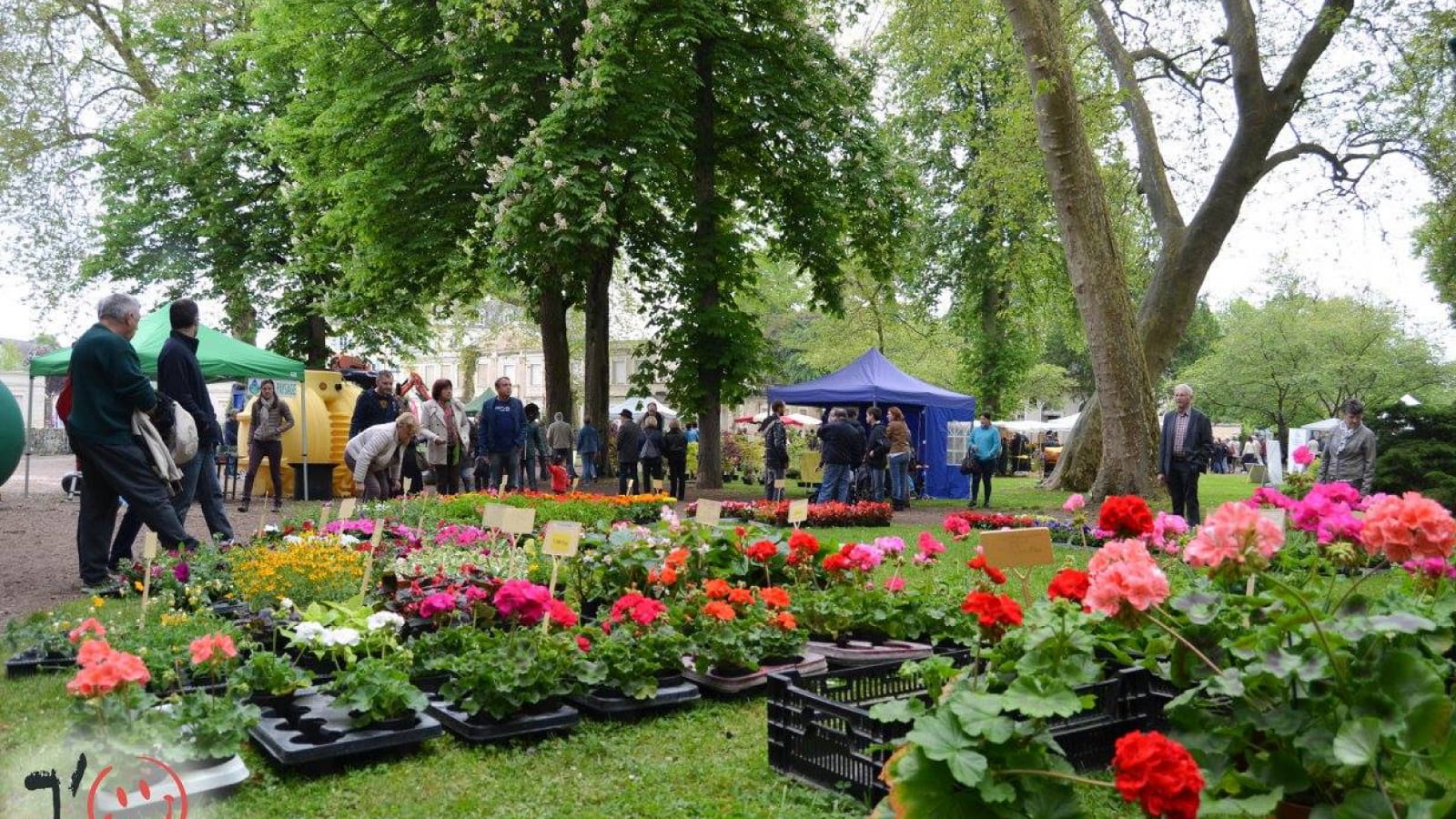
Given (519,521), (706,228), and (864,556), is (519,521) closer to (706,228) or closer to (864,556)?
(864,556)

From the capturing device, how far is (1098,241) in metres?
14.3

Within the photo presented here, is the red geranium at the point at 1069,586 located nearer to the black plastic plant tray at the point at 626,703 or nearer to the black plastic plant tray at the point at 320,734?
the black plastic plant tray at the point at 626,703

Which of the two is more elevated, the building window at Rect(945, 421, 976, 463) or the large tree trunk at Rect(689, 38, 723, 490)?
the large tree trunk at Rect(689, 38, 723, 490)

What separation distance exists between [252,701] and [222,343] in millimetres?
12132

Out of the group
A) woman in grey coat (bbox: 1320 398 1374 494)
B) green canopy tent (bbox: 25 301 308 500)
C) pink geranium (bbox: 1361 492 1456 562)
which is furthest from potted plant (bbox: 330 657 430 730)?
green canopy tent (bbox: 25 301 308 500)

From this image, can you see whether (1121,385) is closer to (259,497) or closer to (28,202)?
(259,497)

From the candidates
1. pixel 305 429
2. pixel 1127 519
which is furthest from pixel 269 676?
pixel 305 429

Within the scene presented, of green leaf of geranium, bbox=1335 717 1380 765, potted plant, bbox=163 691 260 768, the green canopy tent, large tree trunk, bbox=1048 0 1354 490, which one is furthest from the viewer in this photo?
large tree trunk, bbox=1048 0 1354 490

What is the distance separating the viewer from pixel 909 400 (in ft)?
67.6

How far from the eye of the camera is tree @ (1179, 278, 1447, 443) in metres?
46.8

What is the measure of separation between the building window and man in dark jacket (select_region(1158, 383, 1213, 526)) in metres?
10.4

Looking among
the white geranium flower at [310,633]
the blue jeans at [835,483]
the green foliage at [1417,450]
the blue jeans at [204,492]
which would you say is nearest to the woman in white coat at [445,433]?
the blue jeans at [204,492]

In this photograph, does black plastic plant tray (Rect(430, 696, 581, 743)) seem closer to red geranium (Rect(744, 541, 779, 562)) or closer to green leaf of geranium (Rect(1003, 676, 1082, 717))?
red geranium (Rect(744, 541, 779, 562))

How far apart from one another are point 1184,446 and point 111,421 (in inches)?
409
